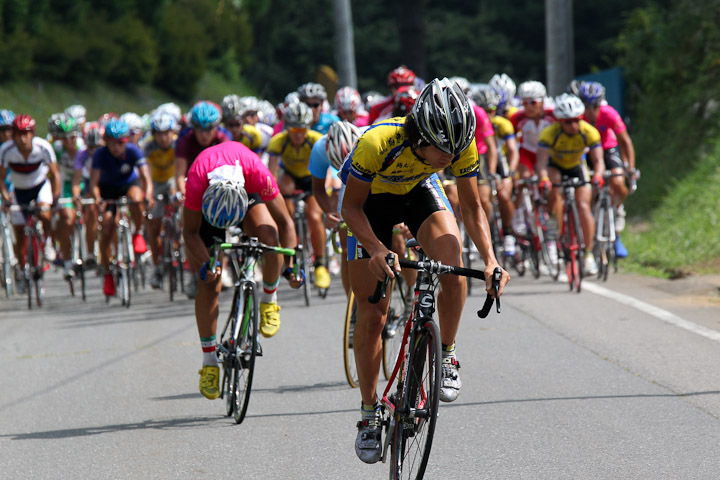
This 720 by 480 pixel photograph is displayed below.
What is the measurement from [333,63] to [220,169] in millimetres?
43938

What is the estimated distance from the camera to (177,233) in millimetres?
13570

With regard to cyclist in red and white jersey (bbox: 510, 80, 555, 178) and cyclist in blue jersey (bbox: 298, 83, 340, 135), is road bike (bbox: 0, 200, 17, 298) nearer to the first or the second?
cyclist in blue jersey (bbox: 298, 83, 340, 135)

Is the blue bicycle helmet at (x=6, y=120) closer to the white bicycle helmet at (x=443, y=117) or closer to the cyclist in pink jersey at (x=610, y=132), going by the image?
the cyclist in pink jersey at (x=610, y=132)

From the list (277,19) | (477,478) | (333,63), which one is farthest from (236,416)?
(277,19)

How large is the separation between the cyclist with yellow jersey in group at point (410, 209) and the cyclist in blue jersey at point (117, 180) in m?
7.63

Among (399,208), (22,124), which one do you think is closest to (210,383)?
(399,208)

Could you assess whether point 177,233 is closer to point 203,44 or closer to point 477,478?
point 477,478

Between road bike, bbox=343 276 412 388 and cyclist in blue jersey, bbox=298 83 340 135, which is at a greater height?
cyclist in blue jersey, bbox=298 83 340 135

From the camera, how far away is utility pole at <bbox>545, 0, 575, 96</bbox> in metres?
17.7

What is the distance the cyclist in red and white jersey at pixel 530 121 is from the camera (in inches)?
547

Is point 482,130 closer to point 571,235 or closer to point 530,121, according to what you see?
point 571,235

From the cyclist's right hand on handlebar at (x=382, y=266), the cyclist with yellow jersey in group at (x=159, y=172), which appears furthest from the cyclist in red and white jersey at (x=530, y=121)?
the cyclist's right hand on handlebar at (x=382, y=266)

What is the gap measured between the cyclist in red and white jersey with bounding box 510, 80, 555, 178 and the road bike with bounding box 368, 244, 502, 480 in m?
8.92

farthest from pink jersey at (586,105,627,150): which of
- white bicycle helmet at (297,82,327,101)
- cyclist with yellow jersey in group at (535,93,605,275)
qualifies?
white bicycle helmet at (297,82,327,101)
